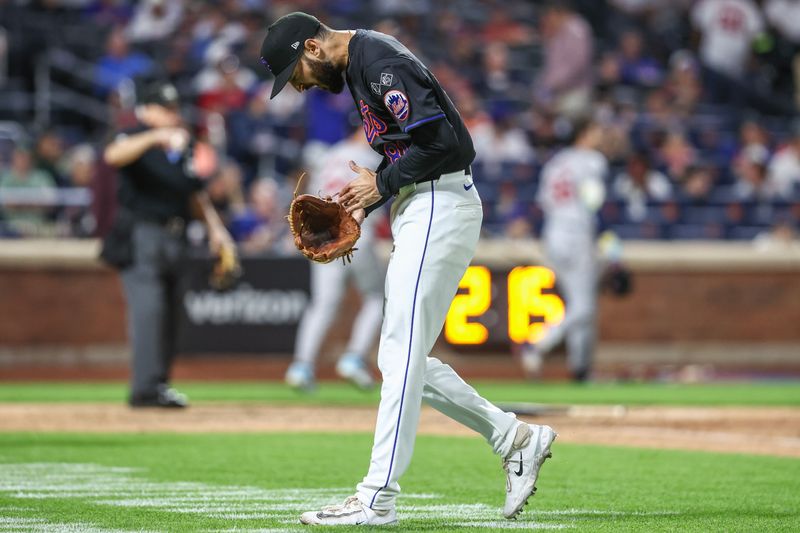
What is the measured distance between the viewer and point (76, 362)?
17.0 meters

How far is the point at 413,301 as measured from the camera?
541 centimetres

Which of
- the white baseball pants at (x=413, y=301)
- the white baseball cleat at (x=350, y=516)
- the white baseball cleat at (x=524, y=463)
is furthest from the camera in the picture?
the white baseball cleat at (x=524, y=463)

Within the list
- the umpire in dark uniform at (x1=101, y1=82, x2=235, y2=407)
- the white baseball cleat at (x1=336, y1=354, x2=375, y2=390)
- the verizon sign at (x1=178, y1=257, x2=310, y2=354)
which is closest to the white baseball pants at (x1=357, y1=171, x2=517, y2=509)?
the umpire in dark uniform at (x1=101, y1=82, x2=235, y2=407)

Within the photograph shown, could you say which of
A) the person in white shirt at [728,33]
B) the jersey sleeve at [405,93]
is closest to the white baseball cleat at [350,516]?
the jersey sleeve at [405,93]

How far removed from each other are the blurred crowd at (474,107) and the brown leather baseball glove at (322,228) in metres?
10.3

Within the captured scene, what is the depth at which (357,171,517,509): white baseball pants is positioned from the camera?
17.4 feet

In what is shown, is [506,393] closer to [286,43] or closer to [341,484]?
[341,484]

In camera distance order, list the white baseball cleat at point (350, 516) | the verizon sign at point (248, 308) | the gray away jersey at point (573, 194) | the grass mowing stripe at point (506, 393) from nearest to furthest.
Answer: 1. the white baseball cleat at point (350, 516)
2. the grass mowing stripe at point (506, 393)
3. the gray away jersey at point (573, 194)
4. the verizon sign at point (248, 308)

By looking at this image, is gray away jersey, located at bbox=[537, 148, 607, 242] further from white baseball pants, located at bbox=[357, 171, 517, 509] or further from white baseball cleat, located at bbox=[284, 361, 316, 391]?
white baseball pants, located at bbox=[357, 171, 517, 509]

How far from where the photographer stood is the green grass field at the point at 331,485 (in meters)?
5.47

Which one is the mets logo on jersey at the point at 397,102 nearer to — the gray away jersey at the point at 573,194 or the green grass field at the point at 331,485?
the green grass field at the point at 331,485

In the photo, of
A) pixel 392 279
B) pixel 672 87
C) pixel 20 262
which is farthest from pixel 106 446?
pixel 672 87

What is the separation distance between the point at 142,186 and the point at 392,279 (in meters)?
5.96

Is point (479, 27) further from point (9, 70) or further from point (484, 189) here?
point (9, 70)
